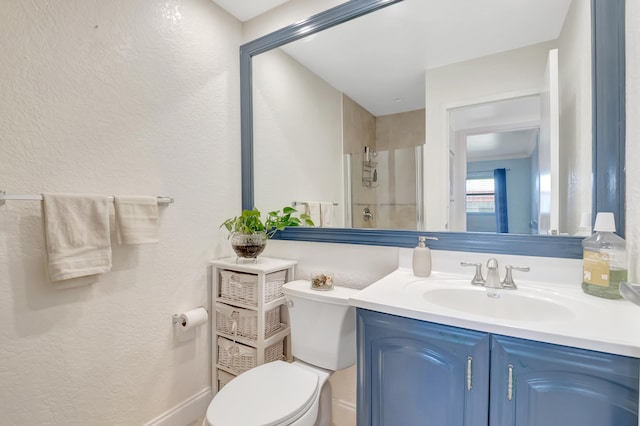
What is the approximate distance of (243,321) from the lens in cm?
160

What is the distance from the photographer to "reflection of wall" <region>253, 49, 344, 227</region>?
1789 mm

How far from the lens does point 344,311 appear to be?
129cm

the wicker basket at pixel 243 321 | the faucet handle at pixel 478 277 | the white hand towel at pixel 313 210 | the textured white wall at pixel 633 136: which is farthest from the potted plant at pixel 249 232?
the textured white wall at pixel 633 136

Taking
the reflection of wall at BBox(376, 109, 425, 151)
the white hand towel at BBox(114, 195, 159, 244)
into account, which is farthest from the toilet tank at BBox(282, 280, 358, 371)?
the reflection of wall at BBox(376, 109, 425, 151)

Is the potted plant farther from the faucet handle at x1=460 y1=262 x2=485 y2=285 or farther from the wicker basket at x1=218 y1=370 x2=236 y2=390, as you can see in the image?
the faucet handle at x1=460 y1=262 x2=485 y2=285

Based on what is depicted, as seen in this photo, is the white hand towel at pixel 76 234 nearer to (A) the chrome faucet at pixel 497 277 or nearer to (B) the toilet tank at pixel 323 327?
(B) the toilet tank at pixel 323 327

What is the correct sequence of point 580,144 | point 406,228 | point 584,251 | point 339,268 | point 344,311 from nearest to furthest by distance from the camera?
point 584,251
point 580,144
point 344,311
point 406,228
point 339,268

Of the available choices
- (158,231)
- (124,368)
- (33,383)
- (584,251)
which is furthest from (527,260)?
(33,383)

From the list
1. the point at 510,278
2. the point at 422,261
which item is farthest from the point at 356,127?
the point at 510,278

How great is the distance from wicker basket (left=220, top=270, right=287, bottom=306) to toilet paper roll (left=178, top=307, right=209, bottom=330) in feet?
0.50

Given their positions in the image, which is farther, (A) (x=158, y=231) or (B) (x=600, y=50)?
(A) (x=158, y=231)

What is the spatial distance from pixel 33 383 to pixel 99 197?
718 millimetres

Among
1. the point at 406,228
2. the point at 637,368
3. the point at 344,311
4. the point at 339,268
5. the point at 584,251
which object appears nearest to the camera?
the point at 637,368

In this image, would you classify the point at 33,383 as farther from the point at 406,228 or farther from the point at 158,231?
the point at 406,228
